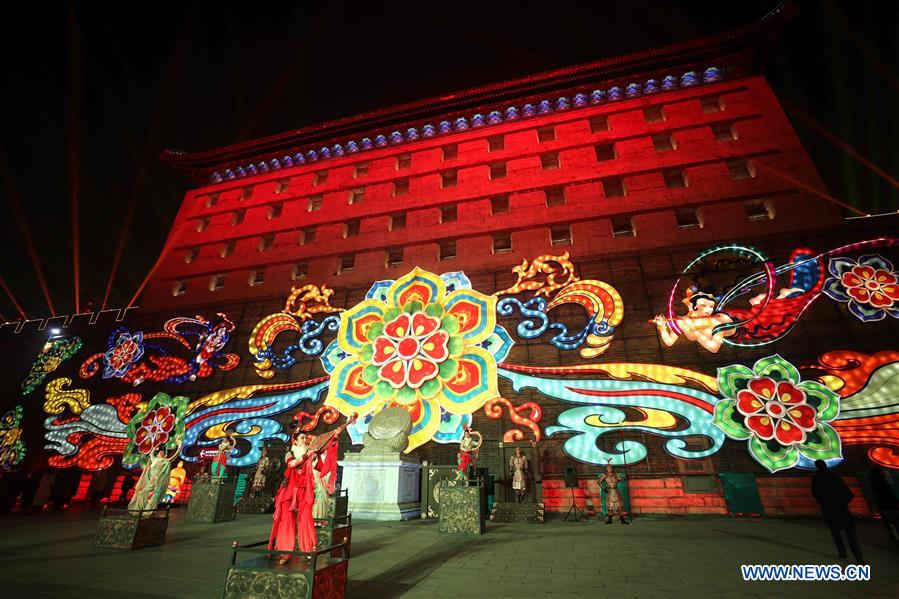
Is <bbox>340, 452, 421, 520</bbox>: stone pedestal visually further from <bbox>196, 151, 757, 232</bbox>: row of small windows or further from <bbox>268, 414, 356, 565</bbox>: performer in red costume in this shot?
<bbox>196, 151, 757, 232</bbox>: row of small windows

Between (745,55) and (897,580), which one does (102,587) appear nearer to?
(897,580)

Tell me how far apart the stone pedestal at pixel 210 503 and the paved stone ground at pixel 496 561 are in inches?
34.4

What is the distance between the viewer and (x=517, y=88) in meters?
18.9

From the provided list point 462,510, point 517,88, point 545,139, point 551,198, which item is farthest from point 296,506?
point 517,88

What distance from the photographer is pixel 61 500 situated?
1384 centimetres

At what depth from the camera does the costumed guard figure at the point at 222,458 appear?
→ 12.8 m

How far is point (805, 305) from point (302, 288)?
17.7 meters

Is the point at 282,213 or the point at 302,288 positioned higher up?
the point at 282,213

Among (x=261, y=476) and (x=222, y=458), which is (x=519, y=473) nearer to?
(x=261, y=476)

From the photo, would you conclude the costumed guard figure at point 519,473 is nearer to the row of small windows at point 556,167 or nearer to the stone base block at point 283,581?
the stone base block at point 283,581

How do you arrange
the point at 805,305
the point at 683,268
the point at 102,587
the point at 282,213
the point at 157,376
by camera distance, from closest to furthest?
the point at 102,587
the point at 805,305
the point at 683,268
the point at 157,376
the point at 282,213

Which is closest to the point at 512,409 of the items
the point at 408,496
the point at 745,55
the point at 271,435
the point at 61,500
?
the point at 408,496

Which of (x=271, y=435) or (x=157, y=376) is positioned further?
(x=157, y=376)

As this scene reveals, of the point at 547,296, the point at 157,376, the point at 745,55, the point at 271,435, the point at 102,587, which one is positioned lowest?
the point at 102,587
